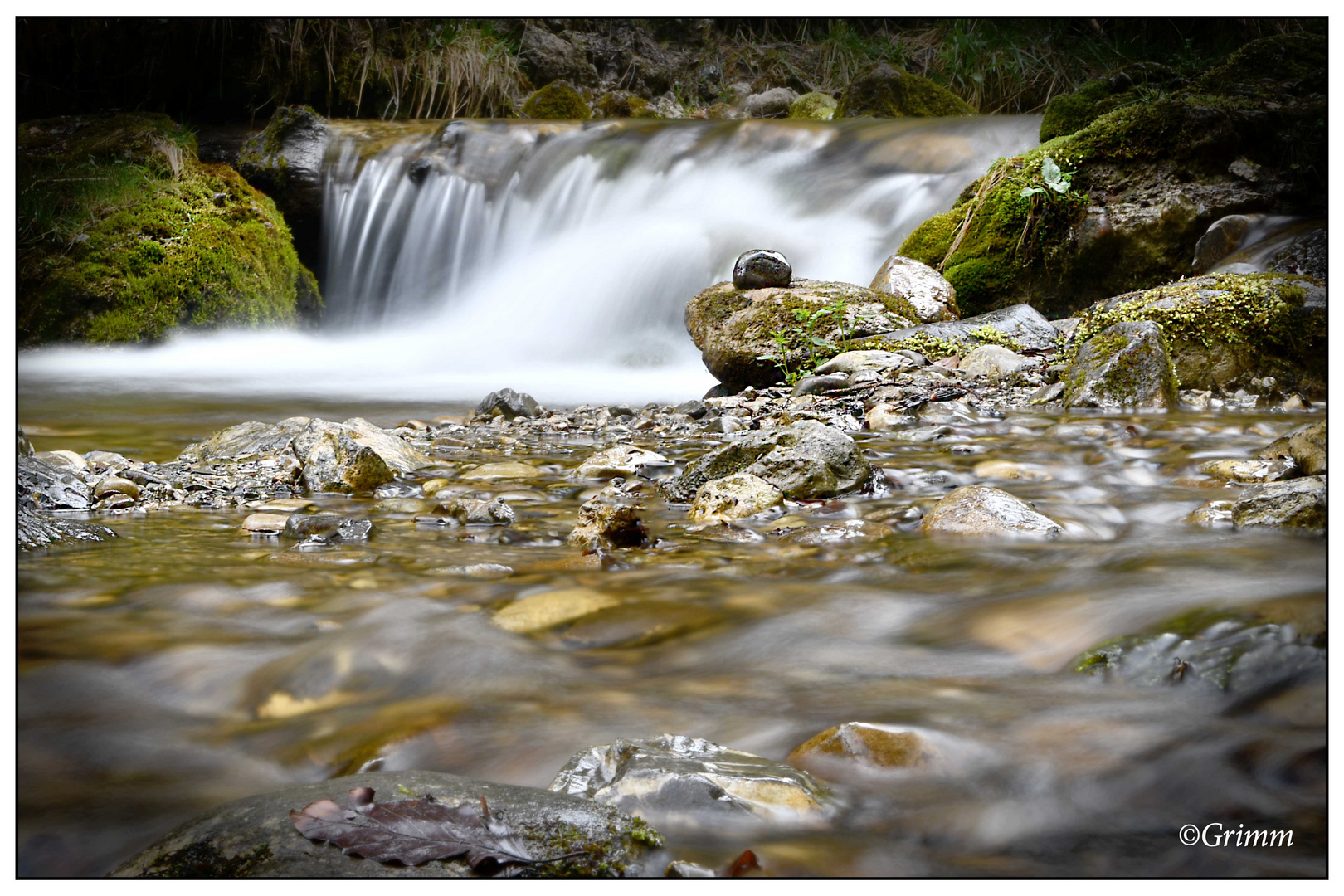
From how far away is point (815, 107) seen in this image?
1375 cm

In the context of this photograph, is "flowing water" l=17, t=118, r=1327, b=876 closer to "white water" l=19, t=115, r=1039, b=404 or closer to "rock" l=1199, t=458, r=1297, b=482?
"rock" l=1199, t=458, r=1297, b=482

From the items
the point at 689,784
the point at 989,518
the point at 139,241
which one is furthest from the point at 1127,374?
the point at 139,241

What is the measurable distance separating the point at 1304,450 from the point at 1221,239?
3.69 metres

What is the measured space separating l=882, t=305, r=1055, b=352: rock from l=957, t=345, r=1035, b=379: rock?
10.0 inches

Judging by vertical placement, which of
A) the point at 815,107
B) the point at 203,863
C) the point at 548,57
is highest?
the point at 548,57

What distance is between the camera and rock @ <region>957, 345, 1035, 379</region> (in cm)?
530

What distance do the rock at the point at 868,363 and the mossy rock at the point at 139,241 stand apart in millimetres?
7345

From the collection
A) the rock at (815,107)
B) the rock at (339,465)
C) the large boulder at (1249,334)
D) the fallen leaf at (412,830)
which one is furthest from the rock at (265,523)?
the rock at (815,107)

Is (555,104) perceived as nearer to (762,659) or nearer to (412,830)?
(762,659)

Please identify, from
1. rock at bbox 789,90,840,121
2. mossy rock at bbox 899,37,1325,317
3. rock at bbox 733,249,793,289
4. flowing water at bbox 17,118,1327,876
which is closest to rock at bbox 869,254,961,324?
mossy rock at bbox 899,37,1325,317

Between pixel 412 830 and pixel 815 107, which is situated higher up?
pixel 815 107

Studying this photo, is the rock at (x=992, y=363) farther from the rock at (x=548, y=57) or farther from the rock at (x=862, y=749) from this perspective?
the rock at (x=548, y=57)

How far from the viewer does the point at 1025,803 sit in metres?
1.30
